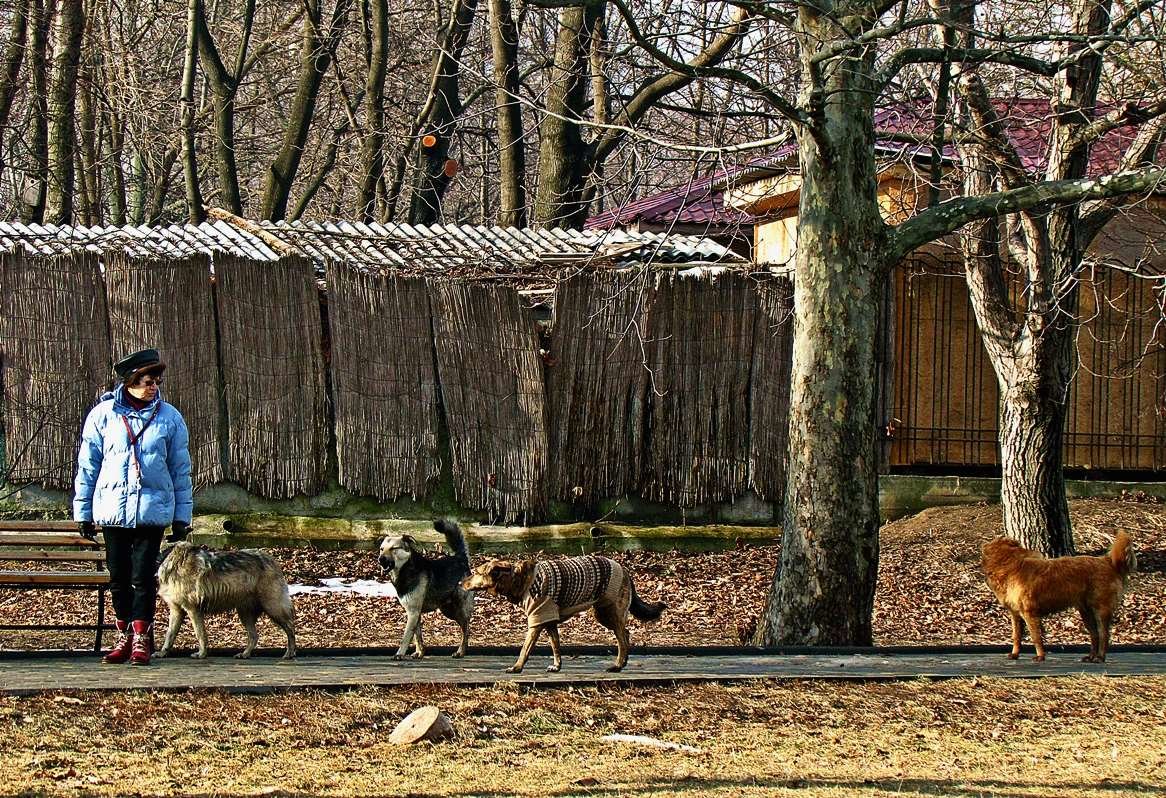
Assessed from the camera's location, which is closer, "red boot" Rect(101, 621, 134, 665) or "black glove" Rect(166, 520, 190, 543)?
"red boot" Rect(101, 621, 134, 665)

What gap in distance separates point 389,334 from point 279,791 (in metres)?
8.87

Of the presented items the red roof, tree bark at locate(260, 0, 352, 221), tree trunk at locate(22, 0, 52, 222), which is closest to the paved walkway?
the red roof

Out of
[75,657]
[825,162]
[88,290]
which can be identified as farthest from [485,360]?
[75,657]

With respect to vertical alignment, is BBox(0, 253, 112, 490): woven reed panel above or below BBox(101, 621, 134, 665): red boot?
above

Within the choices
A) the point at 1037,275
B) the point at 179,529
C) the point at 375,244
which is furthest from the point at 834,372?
the point at 375,244

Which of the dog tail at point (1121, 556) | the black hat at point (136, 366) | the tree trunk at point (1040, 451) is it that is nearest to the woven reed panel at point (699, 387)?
the tree trunk at point (1040, 451)

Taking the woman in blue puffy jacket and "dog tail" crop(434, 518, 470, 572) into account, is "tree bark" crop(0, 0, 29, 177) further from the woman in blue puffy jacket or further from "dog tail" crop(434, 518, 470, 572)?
"dog tail" crop(434, 518, 470, 572)

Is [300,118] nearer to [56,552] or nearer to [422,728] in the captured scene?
[56,552]

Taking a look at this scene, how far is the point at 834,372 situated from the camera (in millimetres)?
11000

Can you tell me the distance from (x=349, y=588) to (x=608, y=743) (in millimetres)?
6284

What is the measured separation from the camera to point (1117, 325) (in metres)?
18.0

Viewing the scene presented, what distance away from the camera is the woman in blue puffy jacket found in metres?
9.52

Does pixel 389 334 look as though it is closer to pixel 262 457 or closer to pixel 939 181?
pixel 262 457

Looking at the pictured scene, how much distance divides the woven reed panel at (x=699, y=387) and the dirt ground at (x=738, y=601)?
77 cm
